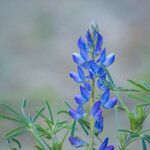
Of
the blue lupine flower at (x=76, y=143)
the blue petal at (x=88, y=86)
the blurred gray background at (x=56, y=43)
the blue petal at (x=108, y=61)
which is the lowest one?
the blue lupine flower at (x=76, y=143)

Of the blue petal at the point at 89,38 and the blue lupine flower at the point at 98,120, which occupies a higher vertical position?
the blue petal at the point at 89,38

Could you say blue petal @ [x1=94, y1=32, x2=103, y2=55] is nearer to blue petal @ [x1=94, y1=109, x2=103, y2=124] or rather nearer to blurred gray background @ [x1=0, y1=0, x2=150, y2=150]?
blue petal @ [x1=94, y1=109, x2=103, y2=124]

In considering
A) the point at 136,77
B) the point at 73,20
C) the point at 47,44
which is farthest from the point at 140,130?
the point at 73,20

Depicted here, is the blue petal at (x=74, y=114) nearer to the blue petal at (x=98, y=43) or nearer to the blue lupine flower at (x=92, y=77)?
the blue lupine flower at (x=92, y=77)

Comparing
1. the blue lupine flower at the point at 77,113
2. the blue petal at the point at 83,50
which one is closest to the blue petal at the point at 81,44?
the blue petal at the point at 83,50

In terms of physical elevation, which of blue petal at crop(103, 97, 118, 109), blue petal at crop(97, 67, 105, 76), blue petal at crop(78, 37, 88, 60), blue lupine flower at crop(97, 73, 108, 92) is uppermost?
blue petal at crop(78, 37, 88, 60)

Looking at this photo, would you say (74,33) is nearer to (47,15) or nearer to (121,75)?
(47,15)

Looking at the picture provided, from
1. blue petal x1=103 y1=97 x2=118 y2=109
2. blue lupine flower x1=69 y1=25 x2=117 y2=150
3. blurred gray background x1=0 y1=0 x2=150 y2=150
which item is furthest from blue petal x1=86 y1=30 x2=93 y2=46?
blurred gray background x1=0 y1=0 x2=150 y2=150

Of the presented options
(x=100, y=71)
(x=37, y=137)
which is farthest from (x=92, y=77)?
(x=37, y=137)
